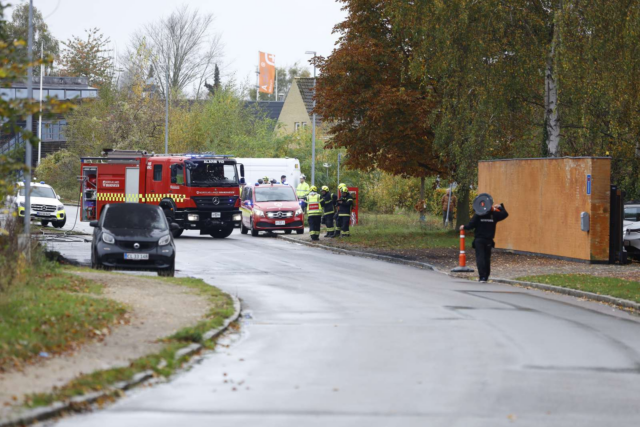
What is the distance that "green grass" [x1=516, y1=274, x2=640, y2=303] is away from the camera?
60.2 feet

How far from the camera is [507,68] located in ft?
93.4

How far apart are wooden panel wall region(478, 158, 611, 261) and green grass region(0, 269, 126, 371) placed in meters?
13.5

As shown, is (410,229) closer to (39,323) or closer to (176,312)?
(176,312)

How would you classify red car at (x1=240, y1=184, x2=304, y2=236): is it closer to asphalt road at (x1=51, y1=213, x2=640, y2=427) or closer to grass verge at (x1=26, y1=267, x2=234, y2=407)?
asphalt road at (x1=51, y1=213, x2=640, y2=427)

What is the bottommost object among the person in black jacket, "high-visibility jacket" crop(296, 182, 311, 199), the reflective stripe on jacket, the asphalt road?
the asphalt road

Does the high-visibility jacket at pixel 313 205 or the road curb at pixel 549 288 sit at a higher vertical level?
the high-visibility jacket at pixel 313 205

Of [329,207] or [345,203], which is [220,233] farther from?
→ [345,203]

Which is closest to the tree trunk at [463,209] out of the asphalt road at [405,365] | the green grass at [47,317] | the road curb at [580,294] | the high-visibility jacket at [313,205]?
the high-visibility jacket at [313,205]

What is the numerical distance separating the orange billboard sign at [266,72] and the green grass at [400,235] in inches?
1887

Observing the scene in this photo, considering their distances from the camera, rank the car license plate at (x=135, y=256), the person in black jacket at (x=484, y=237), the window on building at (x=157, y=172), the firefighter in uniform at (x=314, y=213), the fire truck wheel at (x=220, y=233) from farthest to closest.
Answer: the fire truck wheel at (x=220, y=233), the window on building at (x=157, y=172), the firefighter in uniform at (x=314, y=213), the person in black jacket at (x=484, y=237), the car license plate at (x=135, y=256)

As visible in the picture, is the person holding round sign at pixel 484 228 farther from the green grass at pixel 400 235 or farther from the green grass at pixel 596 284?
the green grass at pixel 400 235

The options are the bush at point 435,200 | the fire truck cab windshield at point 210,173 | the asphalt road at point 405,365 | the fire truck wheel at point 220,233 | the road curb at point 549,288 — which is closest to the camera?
the asphalt road at point 405,365

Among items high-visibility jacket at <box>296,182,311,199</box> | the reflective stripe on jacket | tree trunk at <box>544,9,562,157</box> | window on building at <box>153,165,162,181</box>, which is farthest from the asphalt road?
high-visibility jacket at <box>296,182,311,199</box>

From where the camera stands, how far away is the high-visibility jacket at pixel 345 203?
33.6 m
